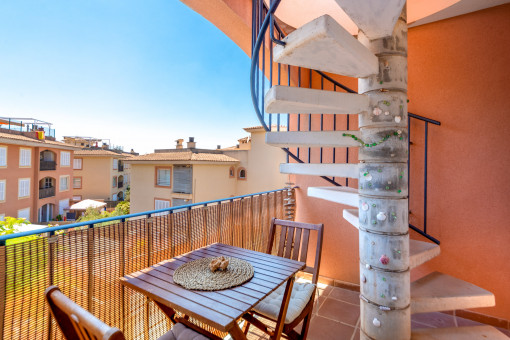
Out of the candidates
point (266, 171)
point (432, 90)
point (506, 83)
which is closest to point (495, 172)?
point (506, 83)

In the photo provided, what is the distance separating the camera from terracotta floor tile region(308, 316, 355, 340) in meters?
1.96

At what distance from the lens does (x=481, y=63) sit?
2100 mm

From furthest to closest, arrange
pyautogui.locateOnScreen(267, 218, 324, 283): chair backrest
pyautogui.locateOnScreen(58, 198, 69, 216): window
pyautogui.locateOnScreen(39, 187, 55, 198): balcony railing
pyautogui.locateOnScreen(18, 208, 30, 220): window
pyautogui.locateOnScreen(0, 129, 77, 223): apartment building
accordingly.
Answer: pyautogui.locateOnScreen(58, 198, 69, 216): window
pyautogui.locateOnScreen(39, 187, 55, 198): balcony railing
pyautogui.locateOnScreen(18, 208, 30, 220): window
pyautogui.locateOnScreen(0, 129, 77, 223): apartment building
pyautogui.locateOnScreen(267, 218, 324, 283): chair backrest

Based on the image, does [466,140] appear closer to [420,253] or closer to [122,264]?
[420,253]

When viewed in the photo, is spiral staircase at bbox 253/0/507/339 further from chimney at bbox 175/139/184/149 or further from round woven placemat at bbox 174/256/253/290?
chimney at bbox 175/139/184/149

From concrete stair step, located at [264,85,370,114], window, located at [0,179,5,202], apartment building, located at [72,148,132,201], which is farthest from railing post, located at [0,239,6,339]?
apartment building, located at [72,148,132,201]

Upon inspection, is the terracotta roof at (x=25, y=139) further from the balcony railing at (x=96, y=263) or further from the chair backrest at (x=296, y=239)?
the chair backrest at (x=296, y=239)

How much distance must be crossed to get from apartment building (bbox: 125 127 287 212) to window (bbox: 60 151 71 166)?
793 centimetres

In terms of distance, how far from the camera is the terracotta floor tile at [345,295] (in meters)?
2.50

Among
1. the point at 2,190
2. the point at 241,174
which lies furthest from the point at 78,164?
the point at 241,174

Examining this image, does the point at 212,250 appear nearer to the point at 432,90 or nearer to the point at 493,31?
the point at 432,90

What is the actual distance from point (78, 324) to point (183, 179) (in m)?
10.6

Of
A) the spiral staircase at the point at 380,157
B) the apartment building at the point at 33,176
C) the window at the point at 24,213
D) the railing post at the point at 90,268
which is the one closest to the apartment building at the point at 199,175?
the apartment building at the point at 33,176

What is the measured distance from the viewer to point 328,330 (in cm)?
204
